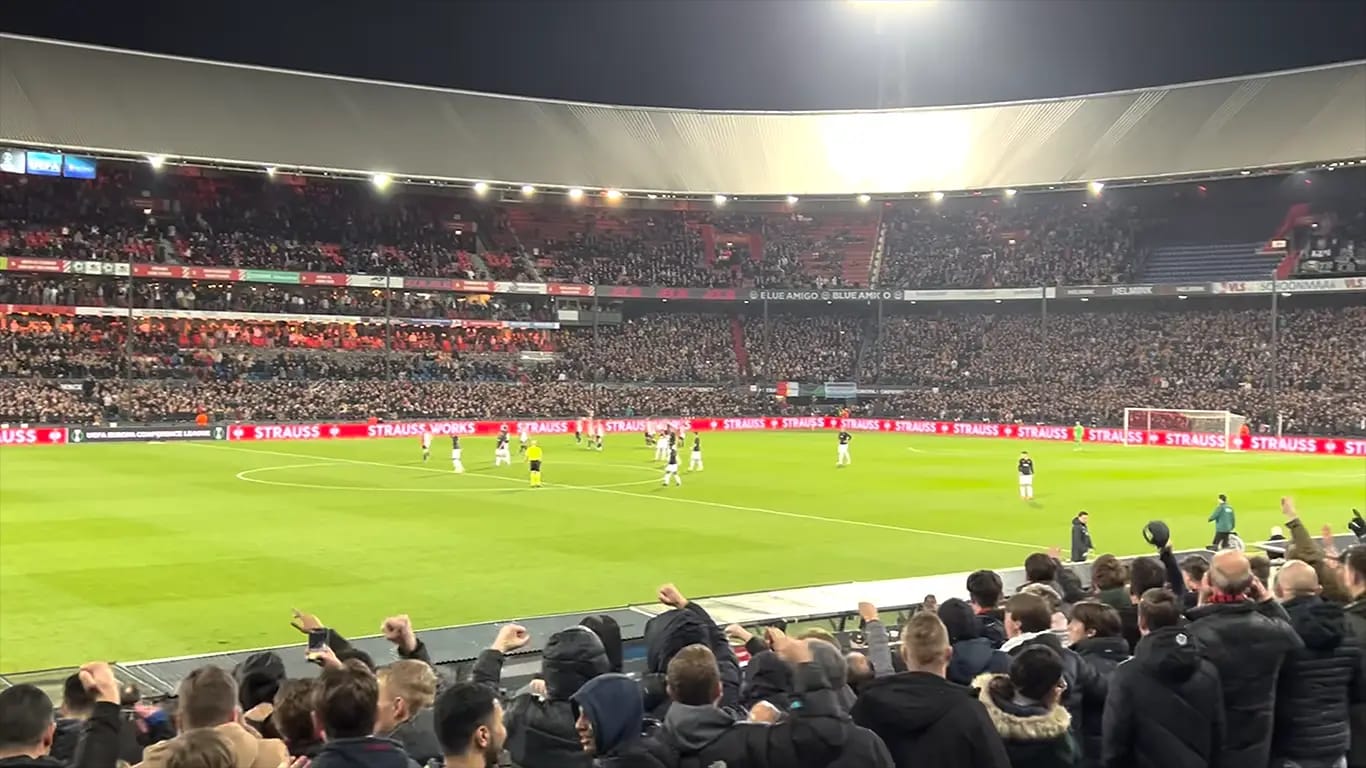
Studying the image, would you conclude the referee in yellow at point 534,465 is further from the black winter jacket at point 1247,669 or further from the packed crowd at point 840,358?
the black winter jacket at point 1247,669

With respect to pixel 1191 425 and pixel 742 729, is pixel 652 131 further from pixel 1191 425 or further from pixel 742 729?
pixel 742 729

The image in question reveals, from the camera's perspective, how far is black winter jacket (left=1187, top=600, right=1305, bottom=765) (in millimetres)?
7164

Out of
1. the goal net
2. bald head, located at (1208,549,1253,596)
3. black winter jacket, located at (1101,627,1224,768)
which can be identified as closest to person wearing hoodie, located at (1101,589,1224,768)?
black winter jacket, located at (1101,627,1224,768)

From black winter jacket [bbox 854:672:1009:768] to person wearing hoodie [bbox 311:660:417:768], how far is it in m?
2.20

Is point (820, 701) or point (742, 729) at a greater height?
point (820, 701)

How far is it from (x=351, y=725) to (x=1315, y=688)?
5.90 m

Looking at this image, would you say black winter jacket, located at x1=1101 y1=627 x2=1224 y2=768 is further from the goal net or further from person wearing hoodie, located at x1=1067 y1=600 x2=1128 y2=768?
the goal net

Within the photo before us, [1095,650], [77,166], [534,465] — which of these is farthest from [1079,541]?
[77,166]

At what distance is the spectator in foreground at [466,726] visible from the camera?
5.16m

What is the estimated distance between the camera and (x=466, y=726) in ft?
16.9

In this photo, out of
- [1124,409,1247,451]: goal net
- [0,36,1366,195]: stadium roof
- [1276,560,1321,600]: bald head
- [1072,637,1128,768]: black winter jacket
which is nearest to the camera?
[1072,637,1128,768]: black winter jacket

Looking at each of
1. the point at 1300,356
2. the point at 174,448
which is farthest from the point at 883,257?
the point at 174,448

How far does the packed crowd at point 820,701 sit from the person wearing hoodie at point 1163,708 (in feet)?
0.04

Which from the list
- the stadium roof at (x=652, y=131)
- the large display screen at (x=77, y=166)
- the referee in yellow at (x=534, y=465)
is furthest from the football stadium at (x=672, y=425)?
the large display screen at (x=77, y=166)
